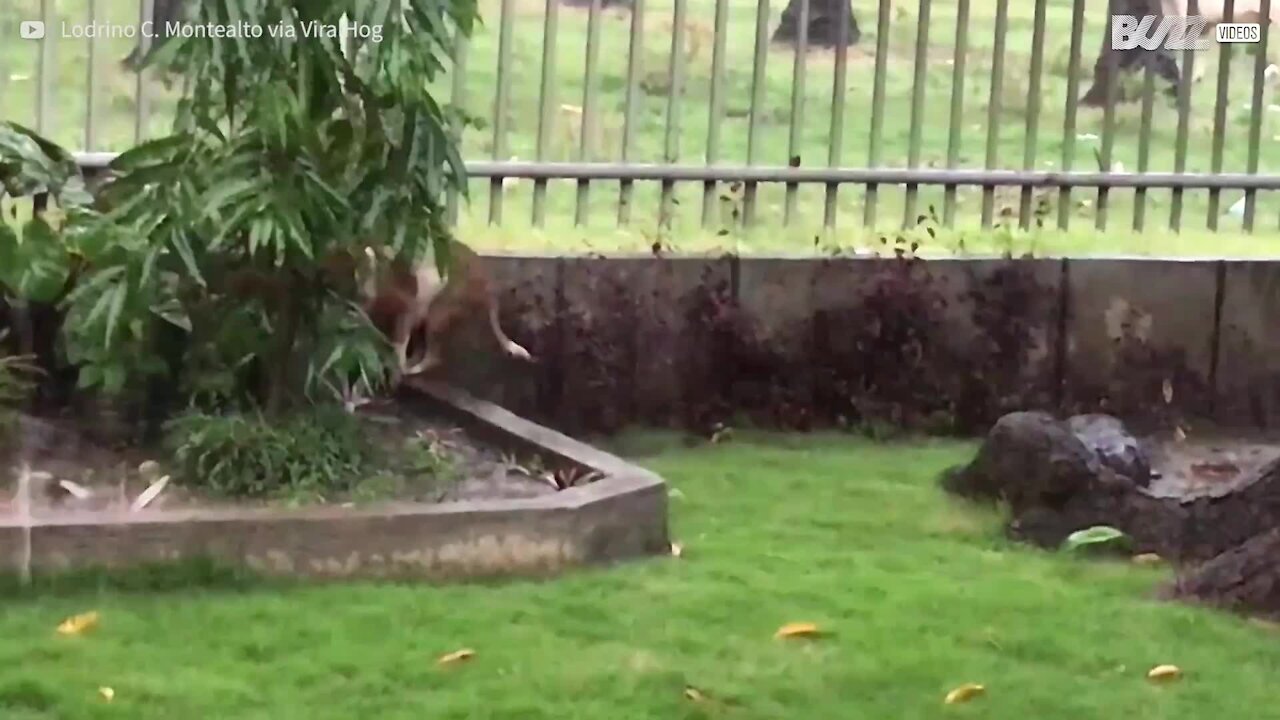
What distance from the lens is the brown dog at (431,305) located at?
5711mm

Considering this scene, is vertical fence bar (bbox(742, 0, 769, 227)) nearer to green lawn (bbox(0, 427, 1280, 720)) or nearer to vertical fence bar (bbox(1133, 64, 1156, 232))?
vertical fence bar (bbox(1133, 64, 1156, 232))

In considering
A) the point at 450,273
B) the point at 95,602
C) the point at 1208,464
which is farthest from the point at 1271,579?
the point at 95,602

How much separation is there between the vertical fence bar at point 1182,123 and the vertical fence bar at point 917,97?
955 mm

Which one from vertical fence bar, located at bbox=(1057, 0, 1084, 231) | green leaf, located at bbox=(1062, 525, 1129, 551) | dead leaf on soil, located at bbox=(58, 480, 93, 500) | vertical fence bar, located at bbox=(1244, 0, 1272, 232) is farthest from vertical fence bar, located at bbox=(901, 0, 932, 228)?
dead leaf on soil, located at bbox=(58, 480, 93, 500)

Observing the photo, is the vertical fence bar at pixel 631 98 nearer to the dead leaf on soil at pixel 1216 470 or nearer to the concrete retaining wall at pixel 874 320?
the concrete retaining wall at pixel 874 320

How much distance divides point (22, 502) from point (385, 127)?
1.25 metres

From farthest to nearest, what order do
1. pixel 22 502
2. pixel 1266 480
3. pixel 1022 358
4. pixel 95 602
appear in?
pixel 1022 358 < pixel 1266 480 < pixel 22 502 < pixel 95 602

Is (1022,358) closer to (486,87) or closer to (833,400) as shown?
(833,400)

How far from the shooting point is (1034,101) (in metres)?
6.84

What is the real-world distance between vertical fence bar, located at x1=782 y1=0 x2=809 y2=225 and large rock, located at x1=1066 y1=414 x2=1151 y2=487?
4.73 ft

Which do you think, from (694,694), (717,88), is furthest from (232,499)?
(717,88)

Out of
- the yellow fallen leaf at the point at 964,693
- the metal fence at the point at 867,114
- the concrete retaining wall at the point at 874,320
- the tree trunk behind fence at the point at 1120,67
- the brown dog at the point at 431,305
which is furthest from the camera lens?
the tree trunk behind fence at the point at 1120,67

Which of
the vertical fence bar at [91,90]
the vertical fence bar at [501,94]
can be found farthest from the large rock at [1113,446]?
the vertical fence bar at [91,90]

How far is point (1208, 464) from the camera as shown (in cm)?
626
